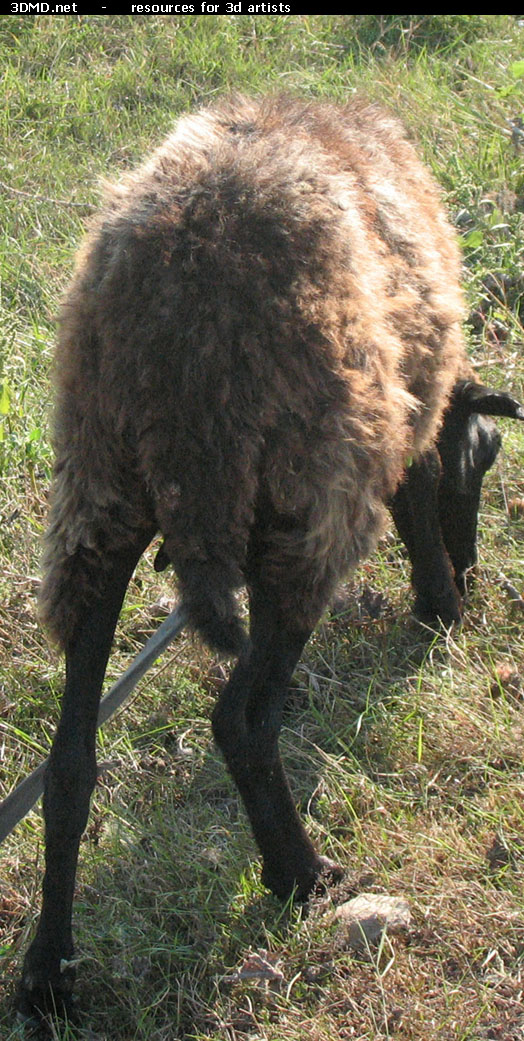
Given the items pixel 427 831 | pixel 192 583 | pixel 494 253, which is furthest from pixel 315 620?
pixel 494 253

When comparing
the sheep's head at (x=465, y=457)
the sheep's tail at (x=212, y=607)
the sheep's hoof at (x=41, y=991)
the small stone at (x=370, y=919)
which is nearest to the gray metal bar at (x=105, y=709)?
the sheep's tail at (x=212, y=607)

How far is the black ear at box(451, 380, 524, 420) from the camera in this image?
12.4 ft

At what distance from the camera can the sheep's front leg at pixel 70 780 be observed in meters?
2.68

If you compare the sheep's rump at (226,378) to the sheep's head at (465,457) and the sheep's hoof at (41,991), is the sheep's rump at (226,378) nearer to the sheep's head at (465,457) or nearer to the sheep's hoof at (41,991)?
the sheep's hoof at (41,991)

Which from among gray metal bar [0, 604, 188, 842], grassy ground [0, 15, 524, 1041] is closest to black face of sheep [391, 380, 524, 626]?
grassy ground [0, 15, 524, 1041]

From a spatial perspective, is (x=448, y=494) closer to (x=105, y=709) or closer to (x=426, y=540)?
(x=426, y=540)

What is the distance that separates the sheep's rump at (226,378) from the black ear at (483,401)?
1.01 m

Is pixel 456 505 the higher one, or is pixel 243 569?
pixel 243 569

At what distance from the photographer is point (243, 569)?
274 cm

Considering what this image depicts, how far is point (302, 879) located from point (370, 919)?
22cm

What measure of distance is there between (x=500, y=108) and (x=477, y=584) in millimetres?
3392

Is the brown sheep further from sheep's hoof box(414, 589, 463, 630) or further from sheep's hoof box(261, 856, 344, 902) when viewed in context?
sheep's hoof box(414, 589, 463, 630)

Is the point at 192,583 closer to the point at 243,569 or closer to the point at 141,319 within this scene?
the point at 243,569

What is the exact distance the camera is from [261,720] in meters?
2.82
